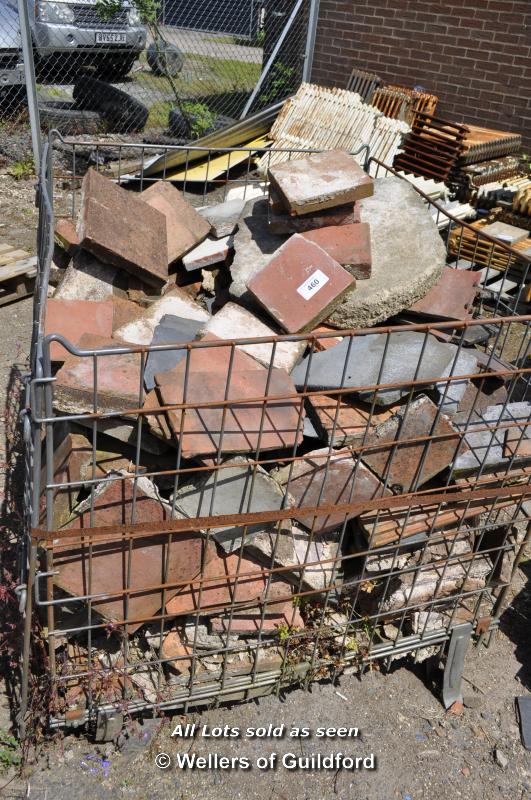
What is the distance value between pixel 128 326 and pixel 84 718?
164cm

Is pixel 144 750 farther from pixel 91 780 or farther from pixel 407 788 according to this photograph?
pixel 407 788

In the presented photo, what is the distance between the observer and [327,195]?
326 centimetres

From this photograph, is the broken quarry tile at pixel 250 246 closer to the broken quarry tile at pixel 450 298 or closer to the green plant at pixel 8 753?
the broken quarry tile at pixel 450 298

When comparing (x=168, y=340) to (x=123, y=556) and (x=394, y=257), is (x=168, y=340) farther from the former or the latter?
(x=394, y=257)

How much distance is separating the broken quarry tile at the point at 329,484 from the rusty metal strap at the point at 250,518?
84 mm

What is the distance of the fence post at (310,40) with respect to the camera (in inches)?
341

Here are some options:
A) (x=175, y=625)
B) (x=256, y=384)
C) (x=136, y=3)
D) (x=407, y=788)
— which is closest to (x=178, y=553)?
(x=175, y=625)

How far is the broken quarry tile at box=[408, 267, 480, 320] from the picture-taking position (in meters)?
3.51

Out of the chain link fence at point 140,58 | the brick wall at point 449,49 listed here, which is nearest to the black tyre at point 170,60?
the chain link fence at point 140,58

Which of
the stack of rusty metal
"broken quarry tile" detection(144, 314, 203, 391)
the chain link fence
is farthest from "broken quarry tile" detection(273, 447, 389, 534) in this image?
the chain link fence

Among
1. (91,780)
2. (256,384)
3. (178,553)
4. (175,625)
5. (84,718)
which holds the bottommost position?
(91,780)

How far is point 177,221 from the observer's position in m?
3.86

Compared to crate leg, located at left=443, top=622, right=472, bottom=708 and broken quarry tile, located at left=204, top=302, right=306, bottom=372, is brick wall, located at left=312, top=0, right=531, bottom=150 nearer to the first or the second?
broken quarry tile, located at left=204, top=302, right=306, bottom=372

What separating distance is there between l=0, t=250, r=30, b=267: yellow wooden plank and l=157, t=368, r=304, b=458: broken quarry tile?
11.8 ft
